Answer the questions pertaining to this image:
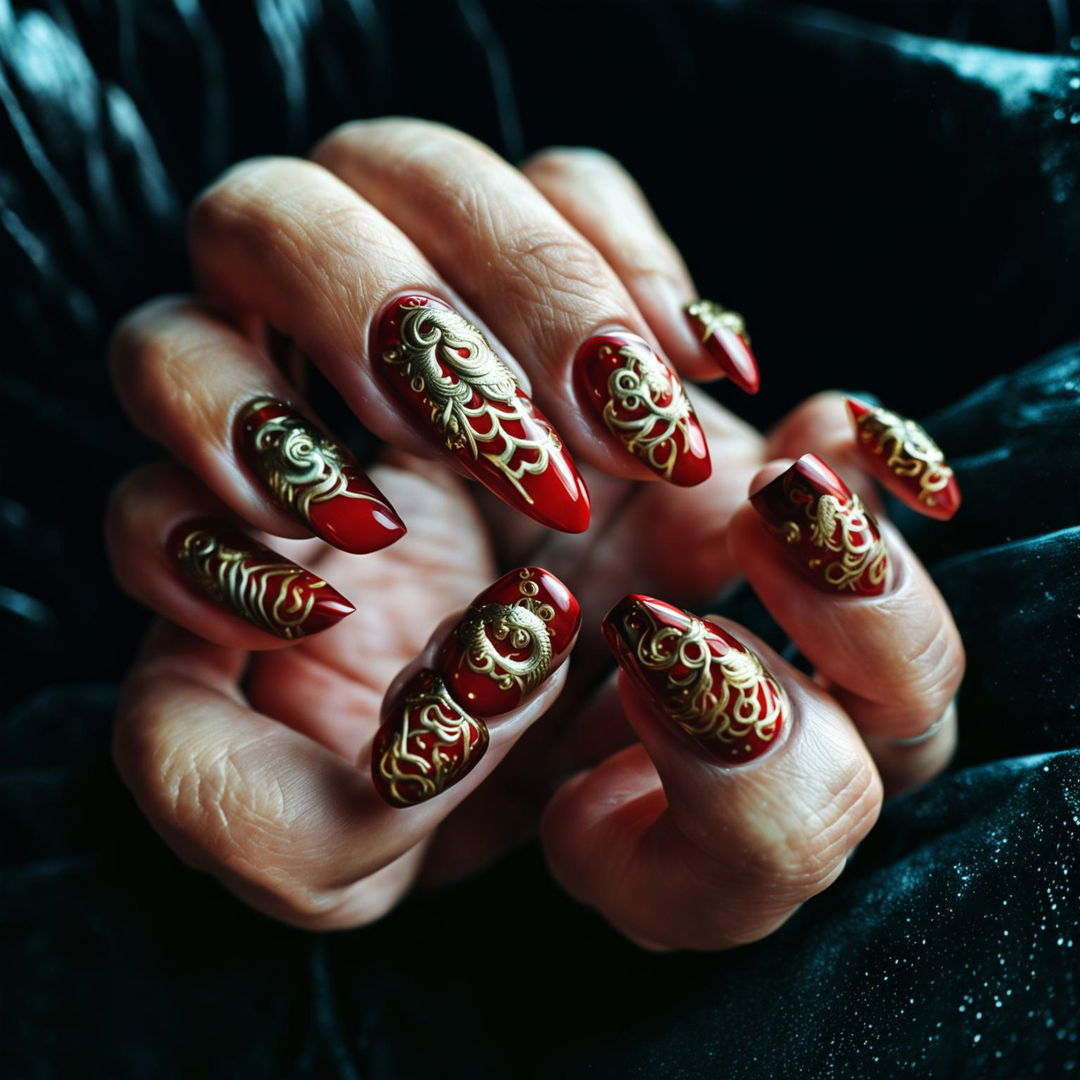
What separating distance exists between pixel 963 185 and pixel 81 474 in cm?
78

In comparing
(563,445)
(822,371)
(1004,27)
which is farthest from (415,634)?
(1004,27)

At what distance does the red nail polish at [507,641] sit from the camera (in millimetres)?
472

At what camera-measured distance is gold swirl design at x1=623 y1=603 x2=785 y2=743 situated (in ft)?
1.51

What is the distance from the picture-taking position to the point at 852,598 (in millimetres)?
497

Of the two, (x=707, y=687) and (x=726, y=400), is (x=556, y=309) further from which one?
(x=726, y=400)

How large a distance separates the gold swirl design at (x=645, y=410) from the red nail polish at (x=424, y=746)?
16 centimetres

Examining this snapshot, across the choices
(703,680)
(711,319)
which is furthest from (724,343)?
(703,680)

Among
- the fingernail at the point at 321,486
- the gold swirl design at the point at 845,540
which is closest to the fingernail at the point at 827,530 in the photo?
the gold swirl design at the point at 845,540

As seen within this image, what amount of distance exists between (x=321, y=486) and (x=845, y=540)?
28 centimetres

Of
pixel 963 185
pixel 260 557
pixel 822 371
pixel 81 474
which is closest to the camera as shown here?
pixel 260 557

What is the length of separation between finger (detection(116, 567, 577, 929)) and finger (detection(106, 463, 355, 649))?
0.05m

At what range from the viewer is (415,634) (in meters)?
0.71

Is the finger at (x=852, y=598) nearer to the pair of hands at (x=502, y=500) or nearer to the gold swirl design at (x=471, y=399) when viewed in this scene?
the pair of hands at (x=502, y=500)

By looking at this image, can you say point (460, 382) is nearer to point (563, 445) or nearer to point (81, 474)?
point (563, 445)
